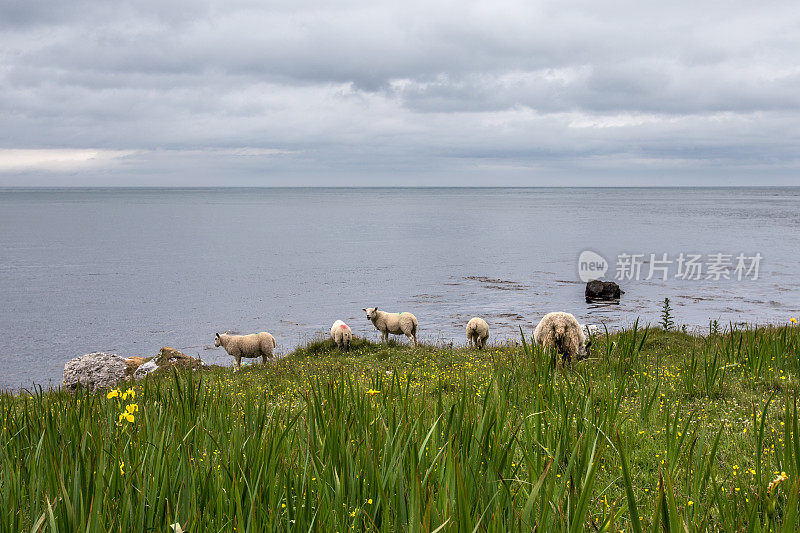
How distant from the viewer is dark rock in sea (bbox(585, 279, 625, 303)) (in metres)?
34.5

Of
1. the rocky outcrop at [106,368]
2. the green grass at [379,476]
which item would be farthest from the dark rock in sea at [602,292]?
the green grass at [379,476]

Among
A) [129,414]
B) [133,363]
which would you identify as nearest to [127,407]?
[129,414]

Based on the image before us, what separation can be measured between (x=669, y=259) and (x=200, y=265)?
1818 inches

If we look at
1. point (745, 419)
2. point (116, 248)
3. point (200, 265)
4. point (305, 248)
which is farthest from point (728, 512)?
point (116, 248)

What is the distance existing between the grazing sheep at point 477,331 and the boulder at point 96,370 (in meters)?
10.9

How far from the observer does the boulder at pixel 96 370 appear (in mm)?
16609

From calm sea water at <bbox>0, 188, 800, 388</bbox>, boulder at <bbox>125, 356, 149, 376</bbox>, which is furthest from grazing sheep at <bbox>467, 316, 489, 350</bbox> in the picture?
boulder at <bbox>125, 356, 149, 376</bbox>

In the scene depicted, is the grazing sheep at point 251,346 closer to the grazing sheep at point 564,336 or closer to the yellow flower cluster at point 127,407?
Answer: the grazing sheep at point 564,336

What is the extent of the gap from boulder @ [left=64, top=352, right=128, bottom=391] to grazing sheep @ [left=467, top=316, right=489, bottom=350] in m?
10.9

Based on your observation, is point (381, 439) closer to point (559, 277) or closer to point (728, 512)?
point (728, 512)

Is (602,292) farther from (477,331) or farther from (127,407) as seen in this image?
(127,407)

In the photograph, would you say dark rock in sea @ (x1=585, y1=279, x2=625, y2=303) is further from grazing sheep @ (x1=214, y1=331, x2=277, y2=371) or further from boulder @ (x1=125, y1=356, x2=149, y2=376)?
boulder @ (x1=125, y1=356, x2=149, y2=376)

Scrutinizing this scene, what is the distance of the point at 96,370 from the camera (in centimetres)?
1706

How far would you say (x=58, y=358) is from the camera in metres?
24.4
